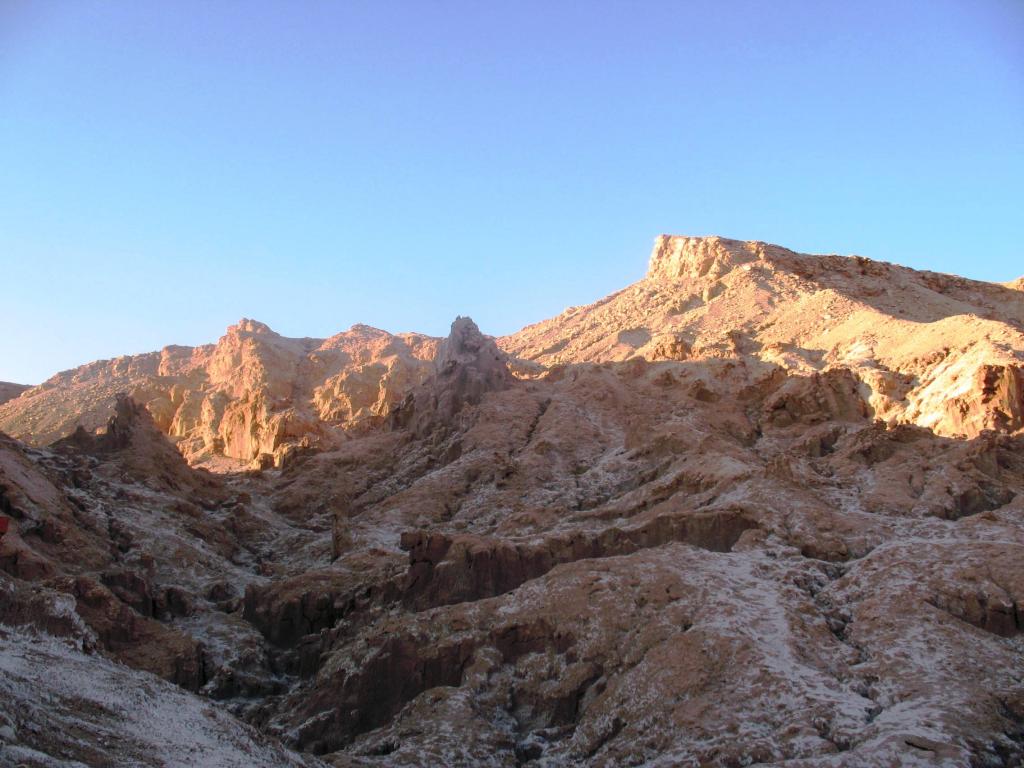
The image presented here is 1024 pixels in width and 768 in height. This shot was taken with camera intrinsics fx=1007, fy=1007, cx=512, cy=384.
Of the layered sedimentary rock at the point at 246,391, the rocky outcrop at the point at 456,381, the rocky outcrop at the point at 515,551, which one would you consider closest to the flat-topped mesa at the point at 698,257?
the layered sedimentary rock at the point at 246,391

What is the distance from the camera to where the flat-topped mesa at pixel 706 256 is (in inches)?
4395

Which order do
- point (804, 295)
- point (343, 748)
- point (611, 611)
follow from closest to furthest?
1. point (343, 748)
2. point (611, 611)
3. point (804, 295)

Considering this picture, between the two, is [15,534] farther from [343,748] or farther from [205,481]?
[205,481]

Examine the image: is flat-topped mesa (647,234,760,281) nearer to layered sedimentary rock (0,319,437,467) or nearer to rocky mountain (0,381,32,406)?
layered sedimentary rock (0,319,437,467)

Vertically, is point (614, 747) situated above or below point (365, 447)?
below

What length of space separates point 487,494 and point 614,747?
29786 millimetres

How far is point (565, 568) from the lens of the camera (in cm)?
4425

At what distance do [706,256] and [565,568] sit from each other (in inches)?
3010

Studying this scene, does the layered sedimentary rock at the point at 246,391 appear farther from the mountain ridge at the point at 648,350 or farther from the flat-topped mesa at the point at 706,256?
the flat-topped mesa at the point at 706,256

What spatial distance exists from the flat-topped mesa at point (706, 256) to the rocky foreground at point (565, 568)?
2285 centimetres

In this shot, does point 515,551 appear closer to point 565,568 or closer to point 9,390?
point 565,568

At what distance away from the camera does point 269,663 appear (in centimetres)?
4641

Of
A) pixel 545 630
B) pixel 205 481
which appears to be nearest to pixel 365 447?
pixel 205 481

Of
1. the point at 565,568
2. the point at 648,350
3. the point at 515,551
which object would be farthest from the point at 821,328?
the point at 565,568
